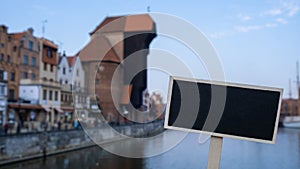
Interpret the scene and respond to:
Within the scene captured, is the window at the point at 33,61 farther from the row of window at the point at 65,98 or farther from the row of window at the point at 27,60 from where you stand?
the row of window at the point at 65,98

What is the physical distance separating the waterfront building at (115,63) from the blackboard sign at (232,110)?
32.1 metres

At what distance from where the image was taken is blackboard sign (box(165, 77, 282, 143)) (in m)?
4.68

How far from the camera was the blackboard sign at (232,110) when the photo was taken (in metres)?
4.68

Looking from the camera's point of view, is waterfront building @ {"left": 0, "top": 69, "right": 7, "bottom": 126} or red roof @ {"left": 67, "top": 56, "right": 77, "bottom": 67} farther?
red roof @ {"left": 67, "top": 56, "right": 77, "bottom": 67}

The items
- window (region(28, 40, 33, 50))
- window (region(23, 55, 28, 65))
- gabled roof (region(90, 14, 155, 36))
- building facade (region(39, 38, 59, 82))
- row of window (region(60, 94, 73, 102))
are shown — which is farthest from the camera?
gabled roof (region(90, 14, 155, 36))

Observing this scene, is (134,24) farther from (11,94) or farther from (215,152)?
(215,152)

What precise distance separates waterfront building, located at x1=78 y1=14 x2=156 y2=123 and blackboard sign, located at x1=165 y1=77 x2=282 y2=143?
1264 inches

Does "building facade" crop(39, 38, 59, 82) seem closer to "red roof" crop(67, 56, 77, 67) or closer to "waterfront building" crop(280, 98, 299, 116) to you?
"red roof" crop(67, 56, 77, 67)

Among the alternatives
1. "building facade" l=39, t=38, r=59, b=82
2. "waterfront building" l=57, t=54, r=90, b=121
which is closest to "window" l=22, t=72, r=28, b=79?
"building facade" l=39, t=38, r=59, b=82

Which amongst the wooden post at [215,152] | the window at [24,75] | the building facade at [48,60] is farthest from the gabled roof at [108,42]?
the wooden post at [215,152]

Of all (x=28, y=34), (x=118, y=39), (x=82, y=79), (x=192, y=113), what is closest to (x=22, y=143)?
(x=28, y=34)

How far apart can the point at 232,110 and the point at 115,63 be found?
143 ft

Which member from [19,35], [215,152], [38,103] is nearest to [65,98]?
[38,103]

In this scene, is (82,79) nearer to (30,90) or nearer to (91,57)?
(91,57)
